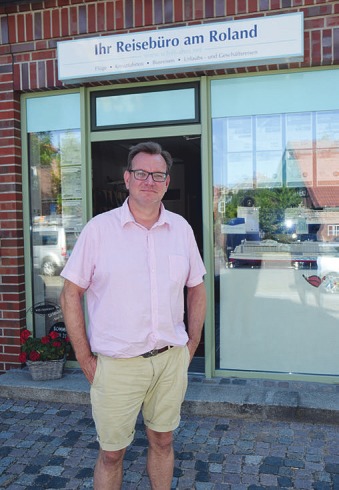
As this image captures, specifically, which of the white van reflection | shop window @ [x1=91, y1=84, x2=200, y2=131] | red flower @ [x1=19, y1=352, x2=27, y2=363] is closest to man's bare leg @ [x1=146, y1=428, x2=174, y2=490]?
red flower @ [x1=19, y1=352, x2=27, y2=363]

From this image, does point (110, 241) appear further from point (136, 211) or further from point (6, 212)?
point (6, 212)

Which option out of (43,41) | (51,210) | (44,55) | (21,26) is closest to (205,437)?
(51,210)

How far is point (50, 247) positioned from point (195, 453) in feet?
8.32

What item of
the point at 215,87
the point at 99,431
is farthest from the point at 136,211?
the point at 215,87

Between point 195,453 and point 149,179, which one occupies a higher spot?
point 149,179

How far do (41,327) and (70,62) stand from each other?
259 cm

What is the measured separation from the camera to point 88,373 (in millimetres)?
2637

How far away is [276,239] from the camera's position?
15.4 ft

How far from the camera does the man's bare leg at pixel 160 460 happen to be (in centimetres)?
272

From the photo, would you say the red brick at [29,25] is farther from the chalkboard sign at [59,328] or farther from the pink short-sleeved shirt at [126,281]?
the pink short-sleeved shirt at [126,281]

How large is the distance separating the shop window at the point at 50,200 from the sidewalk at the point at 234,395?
0.71m

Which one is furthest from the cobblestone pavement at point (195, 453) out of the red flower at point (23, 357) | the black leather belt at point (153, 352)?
the black leather belt at point (153, 352)

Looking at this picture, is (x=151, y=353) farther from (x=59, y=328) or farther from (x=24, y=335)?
(x=59, y=328)

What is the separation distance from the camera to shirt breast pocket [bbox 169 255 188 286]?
8.57 ft
